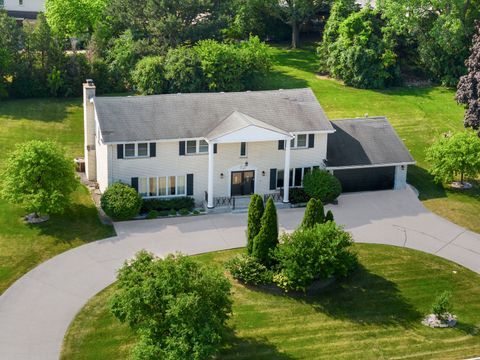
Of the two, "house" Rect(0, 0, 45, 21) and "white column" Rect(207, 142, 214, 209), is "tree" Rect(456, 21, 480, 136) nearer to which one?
"white column" Rect(207, 142, 214, 209)

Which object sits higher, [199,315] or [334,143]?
[334,143]

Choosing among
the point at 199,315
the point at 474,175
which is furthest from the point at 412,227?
the point at 199,315

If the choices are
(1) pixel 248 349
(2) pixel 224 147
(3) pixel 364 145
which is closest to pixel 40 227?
(2) pixel 224 147

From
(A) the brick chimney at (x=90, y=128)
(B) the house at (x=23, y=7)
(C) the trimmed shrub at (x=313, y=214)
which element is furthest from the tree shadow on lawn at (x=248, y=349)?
(B) the house at (x=23, y=7)

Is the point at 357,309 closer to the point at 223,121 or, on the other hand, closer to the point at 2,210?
the point at 223,121

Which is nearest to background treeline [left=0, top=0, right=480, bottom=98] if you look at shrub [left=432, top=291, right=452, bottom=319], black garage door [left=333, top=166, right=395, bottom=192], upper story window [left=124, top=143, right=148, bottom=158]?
black garage door [left=333, top=166, right=395, bottom=192]

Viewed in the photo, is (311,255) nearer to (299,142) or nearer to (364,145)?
(299,142)
